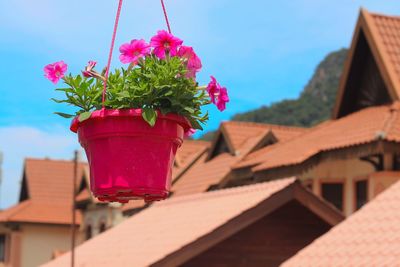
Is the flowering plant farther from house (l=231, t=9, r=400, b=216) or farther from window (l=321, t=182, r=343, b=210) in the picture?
window (l=321, t=182, r=343, b=210)

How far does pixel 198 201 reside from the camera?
51.6 ft

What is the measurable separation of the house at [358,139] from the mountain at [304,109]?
47.8 m

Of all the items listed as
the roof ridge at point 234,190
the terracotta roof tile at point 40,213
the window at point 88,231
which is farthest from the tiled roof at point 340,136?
the terracotta roof tile at point 40,213

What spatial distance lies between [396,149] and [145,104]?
16.0 m

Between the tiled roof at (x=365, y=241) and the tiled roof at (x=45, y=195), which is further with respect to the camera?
the tiled roof at (x=45, y=195)

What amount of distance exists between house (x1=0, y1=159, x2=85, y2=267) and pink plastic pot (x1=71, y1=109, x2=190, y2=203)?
41.8m

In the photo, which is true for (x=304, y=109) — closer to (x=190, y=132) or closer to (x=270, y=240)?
(x=270, y=240)

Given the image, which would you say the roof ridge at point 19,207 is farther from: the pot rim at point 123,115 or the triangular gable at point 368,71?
the pot rim at point 123,115

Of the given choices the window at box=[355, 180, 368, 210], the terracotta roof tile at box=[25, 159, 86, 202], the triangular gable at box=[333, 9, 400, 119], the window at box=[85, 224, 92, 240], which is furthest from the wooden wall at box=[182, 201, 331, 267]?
the terracotta roof tile at box=[25, 159, 86, 202]

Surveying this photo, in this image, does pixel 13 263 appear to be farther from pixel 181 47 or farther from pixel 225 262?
pixel 181 47

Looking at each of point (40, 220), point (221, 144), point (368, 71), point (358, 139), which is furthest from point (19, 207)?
point (358, 139)

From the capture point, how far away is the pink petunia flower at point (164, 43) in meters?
4.17

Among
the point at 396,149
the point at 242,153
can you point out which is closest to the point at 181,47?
the point at 396,149

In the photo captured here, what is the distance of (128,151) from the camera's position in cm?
415
